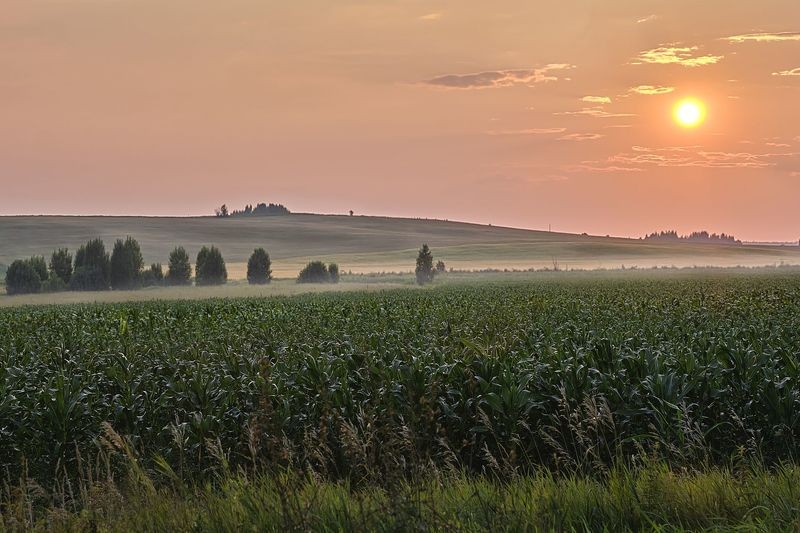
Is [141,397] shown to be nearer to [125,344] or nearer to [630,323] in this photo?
[125,344]

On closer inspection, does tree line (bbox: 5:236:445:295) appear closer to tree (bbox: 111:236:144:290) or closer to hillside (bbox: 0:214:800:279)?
tree (bbox: 111:236:144:290)

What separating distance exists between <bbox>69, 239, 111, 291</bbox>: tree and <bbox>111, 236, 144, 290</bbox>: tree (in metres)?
0.94

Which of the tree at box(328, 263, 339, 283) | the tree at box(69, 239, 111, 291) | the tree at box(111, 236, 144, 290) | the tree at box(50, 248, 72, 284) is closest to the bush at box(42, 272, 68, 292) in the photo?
the tree at box(69, 239, 111, 291)

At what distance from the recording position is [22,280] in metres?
115

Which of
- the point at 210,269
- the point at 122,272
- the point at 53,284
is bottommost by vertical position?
the point at 53,284

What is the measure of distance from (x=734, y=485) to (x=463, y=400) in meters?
4.20

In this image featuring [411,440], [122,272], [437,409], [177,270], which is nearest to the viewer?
[411,440]

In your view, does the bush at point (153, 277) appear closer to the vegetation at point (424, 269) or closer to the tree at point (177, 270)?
the tree at point (177, 270)

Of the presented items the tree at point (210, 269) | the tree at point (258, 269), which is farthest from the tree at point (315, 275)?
the tree at point (210, 269)

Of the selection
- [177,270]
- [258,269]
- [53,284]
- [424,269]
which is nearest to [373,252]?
[258,269]

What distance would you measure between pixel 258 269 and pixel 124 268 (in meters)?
19.5

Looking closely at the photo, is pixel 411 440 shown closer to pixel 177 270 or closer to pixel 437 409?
pixel 437 409

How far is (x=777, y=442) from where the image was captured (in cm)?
1191

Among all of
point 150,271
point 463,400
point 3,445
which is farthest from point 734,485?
point 150,271
